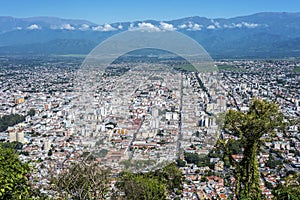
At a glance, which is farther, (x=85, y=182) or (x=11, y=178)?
(x=85, y=182)

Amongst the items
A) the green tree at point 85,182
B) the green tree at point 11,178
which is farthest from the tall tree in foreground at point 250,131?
the green tree at point 11,178

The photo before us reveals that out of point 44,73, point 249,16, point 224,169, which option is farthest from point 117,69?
point 249,16

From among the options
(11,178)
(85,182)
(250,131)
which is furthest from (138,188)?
(11,178)

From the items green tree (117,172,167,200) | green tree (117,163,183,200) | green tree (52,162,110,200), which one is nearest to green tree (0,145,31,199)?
green tree (52,162,110,200)

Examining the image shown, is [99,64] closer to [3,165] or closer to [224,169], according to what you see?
[3,165]

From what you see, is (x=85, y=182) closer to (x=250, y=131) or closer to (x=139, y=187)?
(x=139, y=187)

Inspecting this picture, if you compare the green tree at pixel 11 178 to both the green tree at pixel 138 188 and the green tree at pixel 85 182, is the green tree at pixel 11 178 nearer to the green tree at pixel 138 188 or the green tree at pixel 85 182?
the green tree at pixel 85 182

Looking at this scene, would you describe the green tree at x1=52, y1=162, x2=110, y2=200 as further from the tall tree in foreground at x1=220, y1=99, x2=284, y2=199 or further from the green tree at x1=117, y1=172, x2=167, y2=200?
the tall tree in foreground at x1=220, y1=99, x2=284, y2=199
